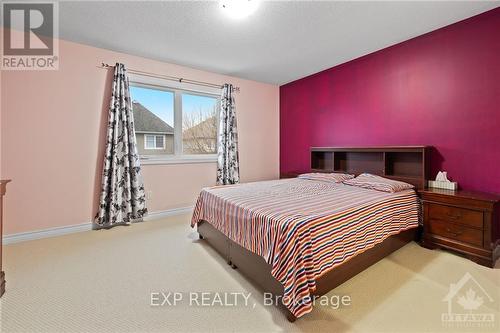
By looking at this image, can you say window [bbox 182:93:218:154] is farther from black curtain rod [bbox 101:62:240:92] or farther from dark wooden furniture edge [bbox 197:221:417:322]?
dark wooden furniture edge [bbox 197:221:417:322]

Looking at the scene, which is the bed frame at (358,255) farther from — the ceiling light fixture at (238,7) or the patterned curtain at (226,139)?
the ceiling light fixture at (238,7)

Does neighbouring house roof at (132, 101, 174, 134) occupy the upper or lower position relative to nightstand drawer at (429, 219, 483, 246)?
upper

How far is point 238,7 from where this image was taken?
228cm

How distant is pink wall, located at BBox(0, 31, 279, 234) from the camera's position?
2703 millimetres

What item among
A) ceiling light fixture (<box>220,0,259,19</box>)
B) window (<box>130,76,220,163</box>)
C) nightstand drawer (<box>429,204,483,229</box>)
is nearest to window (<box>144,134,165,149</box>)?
window (<box>130,76,220,163</box>)

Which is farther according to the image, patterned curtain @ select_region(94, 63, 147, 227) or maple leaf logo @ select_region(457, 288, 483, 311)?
patterned curtain @ select_region(94, 63, 147, 227)

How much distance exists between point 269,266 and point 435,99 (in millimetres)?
2863

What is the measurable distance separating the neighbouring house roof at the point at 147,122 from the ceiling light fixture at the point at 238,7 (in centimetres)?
211

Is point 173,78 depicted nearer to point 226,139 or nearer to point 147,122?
point 147,122

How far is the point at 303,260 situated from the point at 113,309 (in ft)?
4.53

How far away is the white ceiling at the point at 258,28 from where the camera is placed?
2297mm

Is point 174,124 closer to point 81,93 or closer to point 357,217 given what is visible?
point 81,93

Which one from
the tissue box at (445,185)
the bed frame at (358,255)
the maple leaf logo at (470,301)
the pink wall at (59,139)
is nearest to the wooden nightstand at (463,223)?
the tissue box at (445,185)

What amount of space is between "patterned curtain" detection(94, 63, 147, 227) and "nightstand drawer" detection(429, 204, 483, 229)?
3.77 metres
